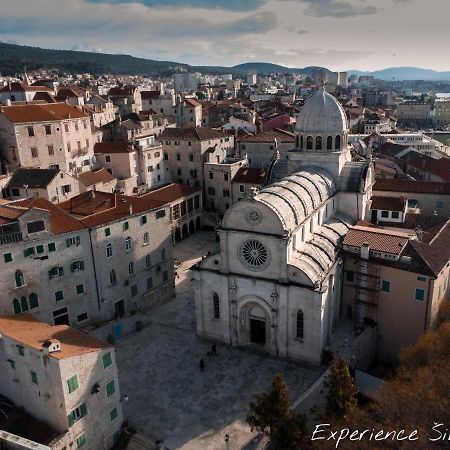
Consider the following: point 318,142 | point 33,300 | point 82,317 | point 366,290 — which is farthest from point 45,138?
point 366,290

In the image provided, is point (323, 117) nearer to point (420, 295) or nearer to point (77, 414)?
point (420, 295)

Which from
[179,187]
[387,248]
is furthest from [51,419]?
[179,187]

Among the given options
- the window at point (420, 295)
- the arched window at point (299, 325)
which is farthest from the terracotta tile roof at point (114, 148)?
the window at point (420, 295)

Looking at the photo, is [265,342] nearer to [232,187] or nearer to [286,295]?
[286,295]

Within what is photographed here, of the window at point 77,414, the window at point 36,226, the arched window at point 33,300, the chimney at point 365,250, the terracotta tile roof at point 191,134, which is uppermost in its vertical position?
the terracotta tile roof at point 191,134

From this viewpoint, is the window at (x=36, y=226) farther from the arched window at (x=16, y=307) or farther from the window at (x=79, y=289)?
the window at (x=79, y=289)
